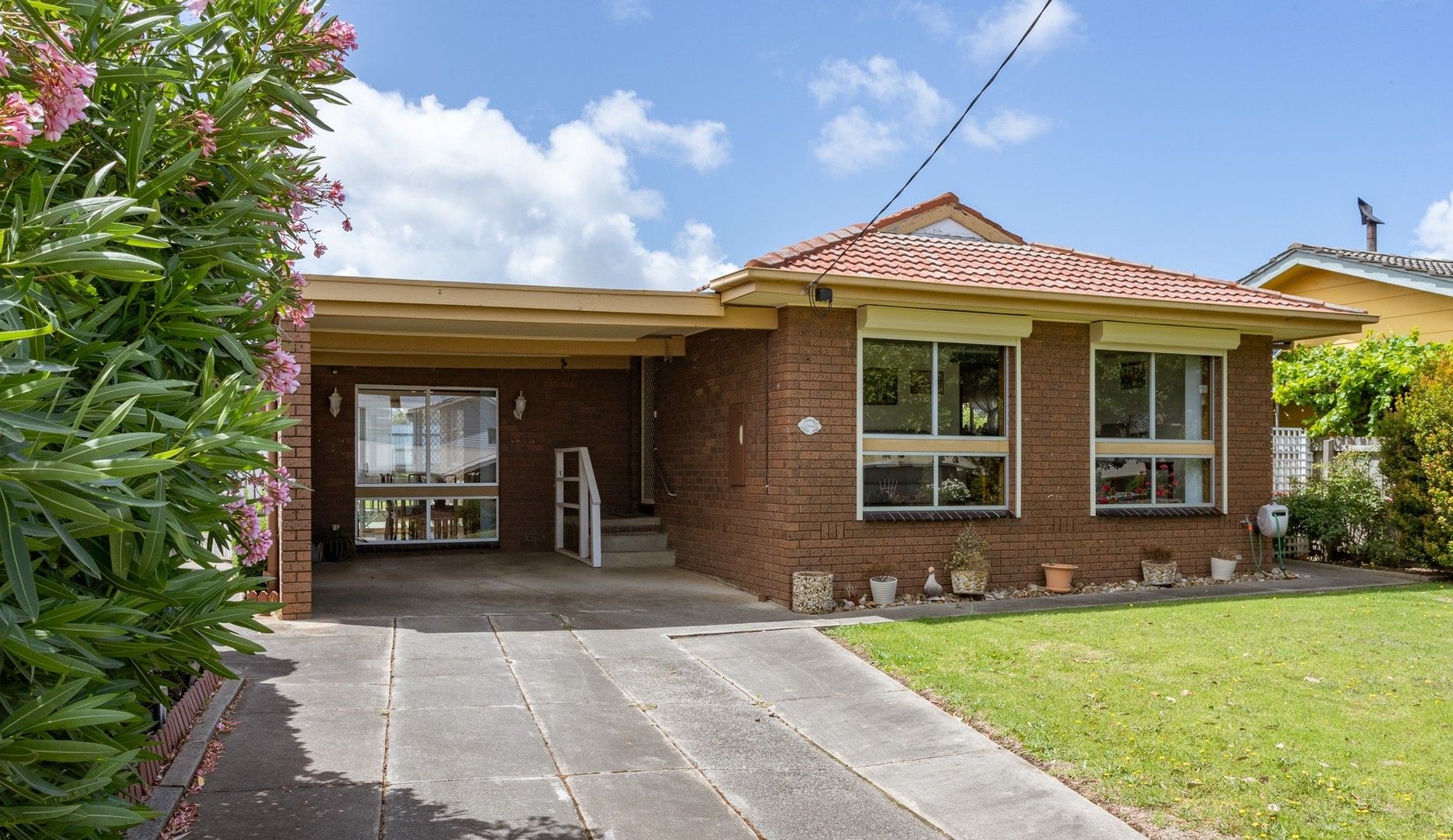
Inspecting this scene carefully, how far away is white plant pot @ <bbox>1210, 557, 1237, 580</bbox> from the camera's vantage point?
41.5 ft

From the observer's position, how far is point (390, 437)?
15383mm

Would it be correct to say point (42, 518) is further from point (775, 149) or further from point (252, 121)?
point (775, 149)

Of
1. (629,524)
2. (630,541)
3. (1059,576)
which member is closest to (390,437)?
(629,524)

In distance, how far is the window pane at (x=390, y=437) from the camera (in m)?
15.3

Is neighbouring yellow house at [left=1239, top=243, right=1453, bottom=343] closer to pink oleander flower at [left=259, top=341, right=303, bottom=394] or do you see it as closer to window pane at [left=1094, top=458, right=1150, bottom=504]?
window pane at [left=1094, top=458, right=1150, bottom=504]

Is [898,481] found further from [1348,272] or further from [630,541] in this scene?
[1348,272]

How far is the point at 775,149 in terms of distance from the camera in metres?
10.8

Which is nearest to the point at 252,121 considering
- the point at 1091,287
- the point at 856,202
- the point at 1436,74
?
the point at 856,202

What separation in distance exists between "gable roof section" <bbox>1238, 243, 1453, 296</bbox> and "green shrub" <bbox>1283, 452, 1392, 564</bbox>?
4.49 metres

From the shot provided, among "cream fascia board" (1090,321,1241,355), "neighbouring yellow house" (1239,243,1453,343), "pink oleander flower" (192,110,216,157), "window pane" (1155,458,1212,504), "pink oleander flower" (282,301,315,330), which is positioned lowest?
"window pane" (1155,458,1212,504)

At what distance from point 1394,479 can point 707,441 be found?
8589 mm

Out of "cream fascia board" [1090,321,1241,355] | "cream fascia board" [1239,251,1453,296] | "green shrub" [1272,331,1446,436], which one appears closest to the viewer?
"cream fascia board" [1090,321,1241,355]

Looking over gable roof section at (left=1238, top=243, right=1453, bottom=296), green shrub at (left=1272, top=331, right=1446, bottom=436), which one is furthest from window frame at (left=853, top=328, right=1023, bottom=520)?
gable roof section at (left=1238, top=243, right=1453, bottom=296)

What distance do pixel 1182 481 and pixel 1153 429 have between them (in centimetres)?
84
